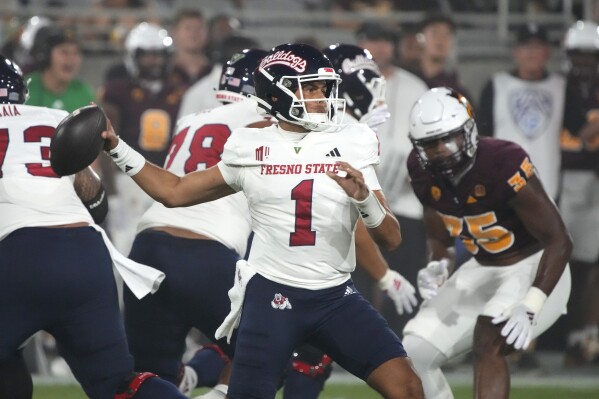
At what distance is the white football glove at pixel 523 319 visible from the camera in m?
4.81

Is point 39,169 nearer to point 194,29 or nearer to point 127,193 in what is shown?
point 127,193

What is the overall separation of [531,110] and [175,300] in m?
3.88

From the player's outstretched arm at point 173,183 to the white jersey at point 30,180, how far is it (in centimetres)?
43

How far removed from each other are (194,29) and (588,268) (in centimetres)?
341

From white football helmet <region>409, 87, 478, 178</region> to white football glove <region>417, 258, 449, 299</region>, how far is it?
0.44 meters

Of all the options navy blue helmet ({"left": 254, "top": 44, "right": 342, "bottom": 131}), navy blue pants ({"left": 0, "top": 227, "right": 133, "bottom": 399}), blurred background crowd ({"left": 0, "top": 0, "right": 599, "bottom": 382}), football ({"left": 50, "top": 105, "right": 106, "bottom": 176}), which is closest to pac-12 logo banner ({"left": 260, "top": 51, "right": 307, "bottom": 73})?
navy blue helmet ({"left": 254, "top": 44, "right": 342, "bottom": 131})

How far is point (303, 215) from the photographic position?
167 inches

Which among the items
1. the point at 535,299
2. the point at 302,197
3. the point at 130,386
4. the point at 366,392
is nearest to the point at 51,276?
the point at 130,386

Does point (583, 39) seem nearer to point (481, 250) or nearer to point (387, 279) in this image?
point (481, 250)

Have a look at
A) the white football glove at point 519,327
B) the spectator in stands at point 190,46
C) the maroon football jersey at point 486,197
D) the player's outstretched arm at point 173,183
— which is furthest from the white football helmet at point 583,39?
the player's outstretched arm at point 173,183

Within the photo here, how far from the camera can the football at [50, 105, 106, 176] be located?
163 inches

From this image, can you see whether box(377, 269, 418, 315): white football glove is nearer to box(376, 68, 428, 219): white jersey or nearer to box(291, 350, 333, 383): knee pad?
box(291, 350, 333, 383): knee pad

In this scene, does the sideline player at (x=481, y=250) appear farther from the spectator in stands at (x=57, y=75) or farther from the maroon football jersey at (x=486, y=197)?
the spectator in stands at (x=57, y=75)

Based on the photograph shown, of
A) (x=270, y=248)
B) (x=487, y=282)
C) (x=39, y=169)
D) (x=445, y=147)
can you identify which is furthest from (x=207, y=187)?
(x=487, y=282)
